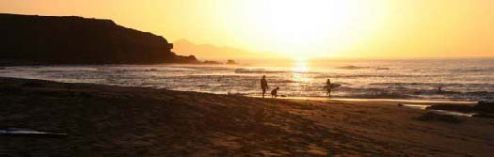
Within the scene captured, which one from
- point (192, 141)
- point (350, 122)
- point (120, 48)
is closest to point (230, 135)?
point (192, 141)

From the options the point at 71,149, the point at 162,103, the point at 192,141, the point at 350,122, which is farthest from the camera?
the point at 350,122

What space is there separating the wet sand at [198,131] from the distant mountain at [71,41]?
116224mm

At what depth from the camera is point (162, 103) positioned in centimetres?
1695

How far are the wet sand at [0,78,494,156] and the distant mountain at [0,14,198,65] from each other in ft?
381

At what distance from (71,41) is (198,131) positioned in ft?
432

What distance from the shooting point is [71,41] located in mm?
138250

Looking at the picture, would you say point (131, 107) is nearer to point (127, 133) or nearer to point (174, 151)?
point (127, 133)

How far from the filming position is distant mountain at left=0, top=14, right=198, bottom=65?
132 m

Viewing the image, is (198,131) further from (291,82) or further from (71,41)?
(71,41)

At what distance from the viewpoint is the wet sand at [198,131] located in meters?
10.3

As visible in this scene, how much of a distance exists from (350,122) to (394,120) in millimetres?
3290

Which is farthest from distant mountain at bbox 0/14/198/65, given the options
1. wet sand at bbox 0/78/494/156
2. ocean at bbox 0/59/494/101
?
wet sand at bbox 0/78/494/156

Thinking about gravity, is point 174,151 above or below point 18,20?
below

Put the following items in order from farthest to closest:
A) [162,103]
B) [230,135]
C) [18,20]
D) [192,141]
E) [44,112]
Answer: [18,20] → [162,103] → [44,112] → [230,135] → [192,141]
